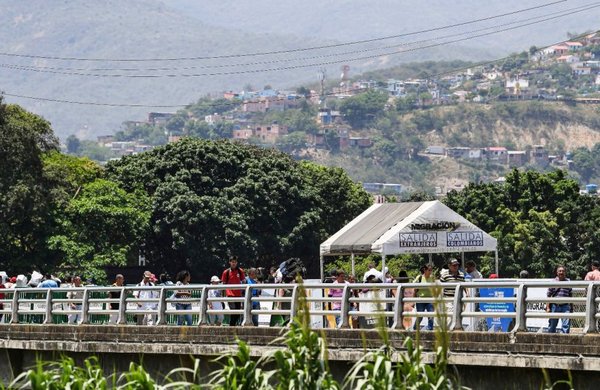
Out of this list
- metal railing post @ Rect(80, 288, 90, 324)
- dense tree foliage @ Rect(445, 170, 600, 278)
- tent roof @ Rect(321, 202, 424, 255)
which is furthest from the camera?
dense tree foliage @ Rect(445, 170, 600, 278)

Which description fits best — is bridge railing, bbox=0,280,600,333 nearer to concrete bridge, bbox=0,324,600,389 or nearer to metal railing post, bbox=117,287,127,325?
metal railing post, bbox=117,287,127,325

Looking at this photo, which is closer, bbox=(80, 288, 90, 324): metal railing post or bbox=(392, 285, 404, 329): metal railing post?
bbox=(392, 285, 404, 329): metal railing post

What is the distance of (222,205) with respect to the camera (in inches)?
4026

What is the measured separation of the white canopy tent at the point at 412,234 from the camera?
40156 mm

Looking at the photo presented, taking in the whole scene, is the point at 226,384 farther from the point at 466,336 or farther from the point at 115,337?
the point at 115,337

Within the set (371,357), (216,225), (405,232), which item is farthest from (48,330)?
(216,225)

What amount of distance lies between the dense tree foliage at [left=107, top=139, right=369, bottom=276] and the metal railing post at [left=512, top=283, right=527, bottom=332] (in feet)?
254

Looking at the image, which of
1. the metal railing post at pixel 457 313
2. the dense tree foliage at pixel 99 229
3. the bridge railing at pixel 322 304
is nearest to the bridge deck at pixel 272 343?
the bridge railing at pixel 322 304

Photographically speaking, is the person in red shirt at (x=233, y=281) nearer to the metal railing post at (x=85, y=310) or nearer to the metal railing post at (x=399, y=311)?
the metal railing post at (x=85, y=310)

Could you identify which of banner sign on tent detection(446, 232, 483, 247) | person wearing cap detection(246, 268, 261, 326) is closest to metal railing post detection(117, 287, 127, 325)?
person wearing cap detection(246, 268, 261, 326)

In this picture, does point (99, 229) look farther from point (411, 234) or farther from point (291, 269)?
point (291, 269)

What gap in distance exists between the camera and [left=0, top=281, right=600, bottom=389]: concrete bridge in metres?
20.5

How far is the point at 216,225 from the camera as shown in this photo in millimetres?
102562

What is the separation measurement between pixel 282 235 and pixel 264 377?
3556 inches
